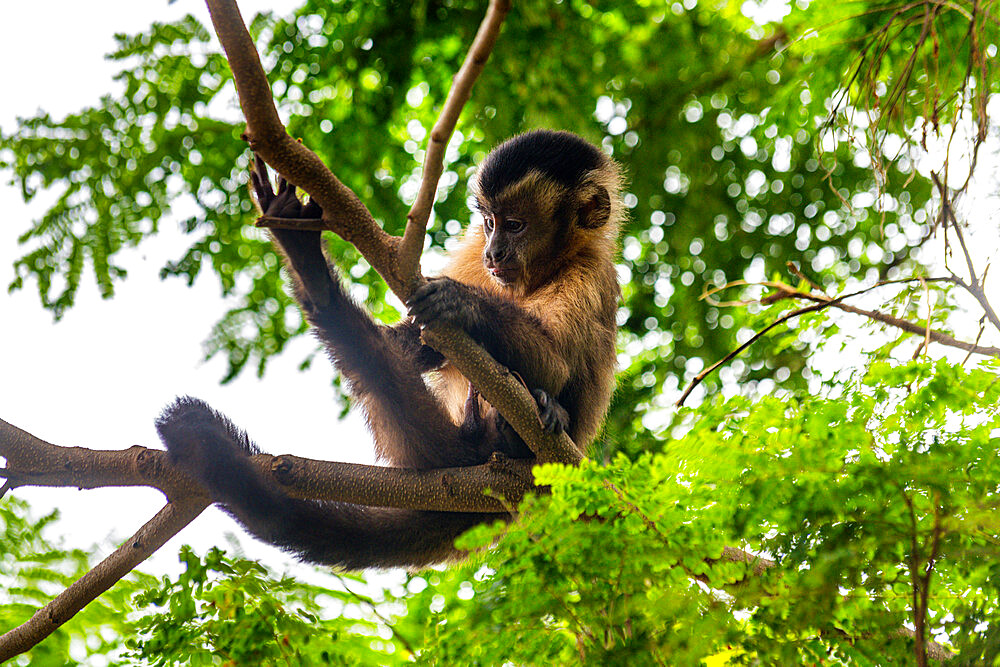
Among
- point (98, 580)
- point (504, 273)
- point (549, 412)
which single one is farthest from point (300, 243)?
point (98, 580)

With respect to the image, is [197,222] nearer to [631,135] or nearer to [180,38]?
[180,38]

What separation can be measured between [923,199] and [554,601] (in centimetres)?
555

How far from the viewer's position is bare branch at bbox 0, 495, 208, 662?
3.12 m

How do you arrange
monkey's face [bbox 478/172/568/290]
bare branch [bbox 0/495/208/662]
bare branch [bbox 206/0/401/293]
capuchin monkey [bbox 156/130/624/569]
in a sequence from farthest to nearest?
1. monkey's face [bbox 478/172/568/290]
2. capuchin monkey [bbox 156/130/624/569]
3. bare branch [bbox 0/495/208/662]
4. bare branch [bbox 206/0/401/293]

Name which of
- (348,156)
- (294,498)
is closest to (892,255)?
(348,156)

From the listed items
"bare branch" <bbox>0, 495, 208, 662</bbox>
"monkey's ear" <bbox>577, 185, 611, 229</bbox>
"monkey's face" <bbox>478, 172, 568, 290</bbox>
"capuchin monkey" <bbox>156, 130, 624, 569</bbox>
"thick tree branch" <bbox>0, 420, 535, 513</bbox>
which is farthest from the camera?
"monkey's ear" <bbox>577, 185, 611, 229</bbox>

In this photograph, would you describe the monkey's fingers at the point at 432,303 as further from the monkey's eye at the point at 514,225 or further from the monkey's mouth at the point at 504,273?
the monkey's eye at the point at 514,225

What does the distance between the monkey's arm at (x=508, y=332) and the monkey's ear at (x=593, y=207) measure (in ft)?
3.39

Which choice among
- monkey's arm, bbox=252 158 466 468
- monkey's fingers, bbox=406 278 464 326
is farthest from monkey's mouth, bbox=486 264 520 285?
monkey's fingers, bbox=406 278 464 326

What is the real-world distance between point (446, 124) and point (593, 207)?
2.09 metres

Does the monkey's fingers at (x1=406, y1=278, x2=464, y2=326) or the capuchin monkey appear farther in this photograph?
the capuchin monkey

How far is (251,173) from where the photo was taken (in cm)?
321

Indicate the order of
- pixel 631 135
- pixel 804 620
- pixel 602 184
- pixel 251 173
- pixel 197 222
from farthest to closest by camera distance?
1. pixel 631 135
2. pixel 197 222
3. pixel 602 184
4. pixel 251 173
5. pixel 804 620

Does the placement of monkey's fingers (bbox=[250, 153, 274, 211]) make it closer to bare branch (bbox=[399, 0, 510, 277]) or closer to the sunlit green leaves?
bare branch (bbox=[399, 0, 510, 277])
